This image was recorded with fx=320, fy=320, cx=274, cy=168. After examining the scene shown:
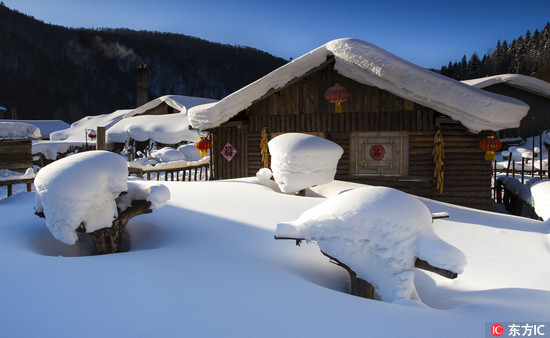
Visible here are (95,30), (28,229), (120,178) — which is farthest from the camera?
(95,30)

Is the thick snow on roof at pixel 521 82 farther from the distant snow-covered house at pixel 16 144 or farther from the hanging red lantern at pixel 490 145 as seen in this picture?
the distant snow-covered house at pixel 16 144

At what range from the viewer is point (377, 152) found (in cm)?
978

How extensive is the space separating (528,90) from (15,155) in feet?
88.9

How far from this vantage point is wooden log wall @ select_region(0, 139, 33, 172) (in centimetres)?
1065

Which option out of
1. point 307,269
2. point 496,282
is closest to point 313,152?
point 307,269

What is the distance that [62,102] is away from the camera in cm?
6075

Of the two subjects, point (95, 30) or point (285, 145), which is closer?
point (285, 145)

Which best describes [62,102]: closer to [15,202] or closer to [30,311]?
[15,202]

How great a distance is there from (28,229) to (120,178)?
1839mm

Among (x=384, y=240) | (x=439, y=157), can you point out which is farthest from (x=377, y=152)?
(x=384, y=240)

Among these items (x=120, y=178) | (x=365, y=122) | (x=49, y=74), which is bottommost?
(x=120, y=178)

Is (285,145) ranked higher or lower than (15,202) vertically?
higher

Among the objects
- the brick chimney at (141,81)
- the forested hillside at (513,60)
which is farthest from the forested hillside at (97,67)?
the forested hillside at (513,60)

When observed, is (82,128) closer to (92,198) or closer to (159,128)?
(159,128)
